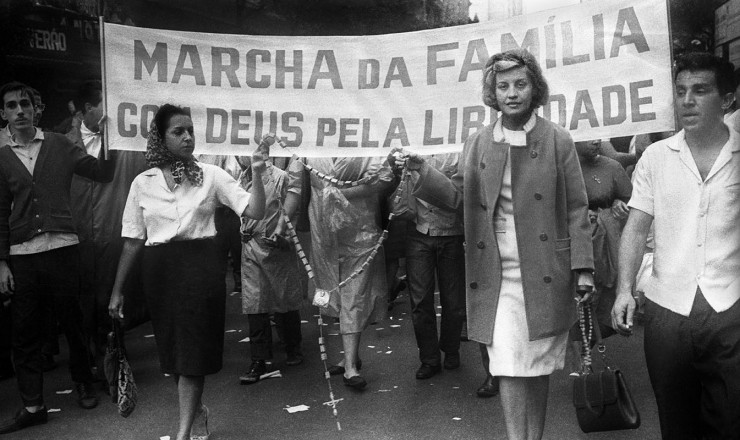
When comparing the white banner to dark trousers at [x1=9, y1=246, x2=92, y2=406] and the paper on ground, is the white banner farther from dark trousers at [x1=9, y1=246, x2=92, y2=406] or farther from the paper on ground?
the paper on ground

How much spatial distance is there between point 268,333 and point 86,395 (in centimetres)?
141

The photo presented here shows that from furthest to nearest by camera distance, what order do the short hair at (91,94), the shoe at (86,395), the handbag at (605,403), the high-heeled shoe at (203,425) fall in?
the short hair at (91,94)
the shoe at (86,395)
the high-heeled shoe at (203,425)
the handbag at (605,403)

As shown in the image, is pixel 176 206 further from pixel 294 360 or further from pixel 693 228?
pixel 693 228

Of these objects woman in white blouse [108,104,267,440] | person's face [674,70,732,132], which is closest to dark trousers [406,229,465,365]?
woman in white blouse [108,104,267,440]

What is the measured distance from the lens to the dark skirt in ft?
15.0

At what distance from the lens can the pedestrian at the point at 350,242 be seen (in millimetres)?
6008

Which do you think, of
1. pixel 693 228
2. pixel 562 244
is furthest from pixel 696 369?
pixel 562 244

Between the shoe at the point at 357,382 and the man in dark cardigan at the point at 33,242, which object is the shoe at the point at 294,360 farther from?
the man in dark cardigan at the point at 33,242

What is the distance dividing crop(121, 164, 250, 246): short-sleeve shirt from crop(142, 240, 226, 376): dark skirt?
0.07 metres

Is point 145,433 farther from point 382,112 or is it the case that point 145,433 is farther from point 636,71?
point 636,71

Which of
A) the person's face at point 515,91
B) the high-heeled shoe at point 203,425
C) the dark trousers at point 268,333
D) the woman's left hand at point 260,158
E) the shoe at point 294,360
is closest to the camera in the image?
the person's face at point 515,91

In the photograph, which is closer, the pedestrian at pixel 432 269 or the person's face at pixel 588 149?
the person's face at pixel 588 149

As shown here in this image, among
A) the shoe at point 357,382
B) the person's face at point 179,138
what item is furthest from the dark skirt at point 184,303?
the shoe at point 357,382

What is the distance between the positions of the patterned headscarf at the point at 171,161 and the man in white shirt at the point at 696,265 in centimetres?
238
